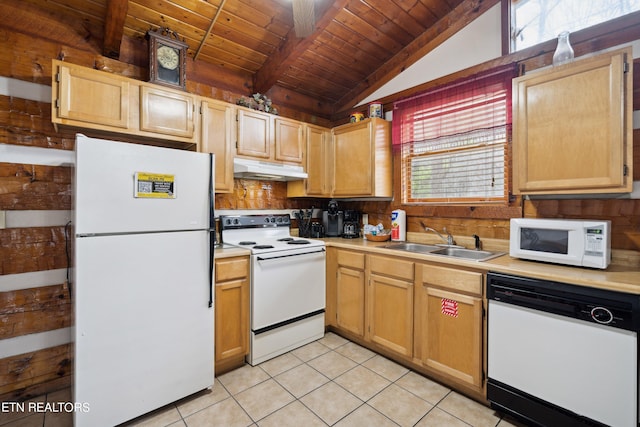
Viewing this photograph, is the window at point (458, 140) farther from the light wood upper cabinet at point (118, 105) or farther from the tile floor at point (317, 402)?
the light wood upper cabinet at point (118, 105)

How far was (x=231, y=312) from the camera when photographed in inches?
87.9

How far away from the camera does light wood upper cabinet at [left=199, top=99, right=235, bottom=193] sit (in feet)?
7.94

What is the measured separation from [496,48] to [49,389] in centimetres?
421

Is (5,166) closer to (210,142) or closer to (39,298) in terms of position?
(39,298)

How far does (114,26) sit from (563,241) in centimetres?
323

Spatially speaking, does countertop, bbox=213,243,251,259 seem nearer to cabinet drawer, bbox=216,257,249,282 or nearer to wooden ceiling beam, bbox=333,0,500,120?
cabinet drawer, bbox=216,257,249,282

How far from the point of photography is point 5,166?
1902 mm

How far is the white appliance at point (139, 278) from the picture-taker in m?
1.55

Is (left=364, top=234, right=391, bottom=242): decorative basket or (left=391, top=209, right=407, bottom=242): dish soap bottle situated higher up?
(left=391, top=209, right=407, bottom=242): dish soap bottle

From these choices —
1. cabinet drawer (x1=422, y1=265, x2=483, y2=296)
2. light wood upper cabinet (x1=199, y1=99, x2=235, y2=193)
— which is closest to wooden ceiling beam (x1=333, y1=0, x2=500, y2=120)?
light wood upper cabinet (x1=199, y1=99, x2=235, y2=193)

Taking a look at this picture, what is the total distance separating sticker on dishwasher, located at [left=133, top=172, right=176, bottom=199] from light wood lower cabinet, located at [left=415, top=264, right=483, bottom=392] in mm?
1799

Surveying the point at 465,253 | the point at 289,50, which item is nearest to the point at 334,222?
the point at 465,253

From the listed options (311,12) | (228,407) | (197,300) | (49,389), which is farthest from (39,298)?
(311,12)

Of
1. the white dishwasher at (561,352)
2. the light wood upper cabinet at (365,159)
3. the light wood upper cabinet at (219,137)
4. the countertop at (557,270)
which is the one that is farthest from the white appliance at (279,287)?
the white dishwasher at (561,352)
